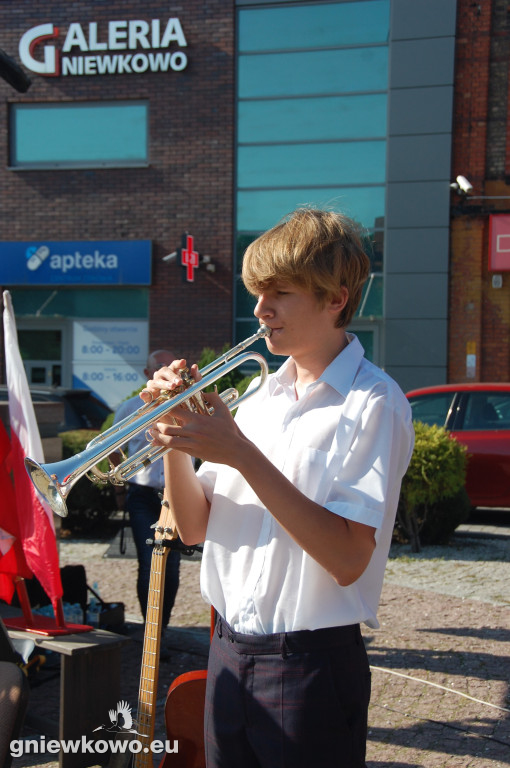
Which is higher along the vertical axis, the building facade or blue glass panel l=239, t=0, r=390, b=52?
blue glass panel l=239, t=0, r=390, b=52

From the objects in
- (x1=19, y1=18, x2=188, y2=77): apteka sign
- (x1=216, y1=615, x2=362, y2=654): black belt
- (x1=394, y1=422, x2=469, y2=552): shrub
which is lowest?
(x1=394, y1=422, x2=469, y2=552): shrub

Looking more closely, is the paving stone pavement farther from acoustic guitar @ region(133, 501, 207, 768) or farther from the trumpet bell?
the trumpet bell

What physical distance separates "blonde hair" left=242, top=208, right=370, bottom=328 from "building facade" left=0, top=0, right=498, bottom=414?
1217 centimetres

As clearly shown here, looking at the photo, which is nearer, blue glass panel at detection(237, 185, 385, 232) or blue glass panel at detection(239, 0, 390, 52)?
blue glass panel at detection(239, 0, 390, 52)

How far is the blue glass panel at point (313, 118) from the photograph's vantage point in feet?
46.5

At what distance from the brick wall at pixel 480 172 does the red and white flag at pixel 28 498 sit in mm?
10914

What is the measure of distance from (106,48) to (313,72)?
3.95 metres

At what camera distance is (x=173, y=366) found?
1885 mm

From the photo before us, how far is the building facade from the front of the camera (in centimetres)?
1372

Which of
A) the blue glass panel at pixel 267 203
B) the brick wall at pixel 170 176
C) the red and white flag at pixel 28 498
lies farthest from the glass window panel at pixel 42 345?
the red and white flag at pixel 28 498

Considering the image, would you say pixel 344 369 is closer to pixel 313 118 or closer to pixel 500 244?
pixel 500 244

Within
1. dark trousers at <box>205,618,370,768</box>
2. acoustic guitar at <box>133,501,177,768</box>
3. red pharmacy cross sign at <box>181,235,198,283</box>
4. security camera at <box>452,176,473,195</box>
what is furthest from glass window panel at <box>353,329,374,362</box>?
dark trousers at <box>205,618,370,768</box>

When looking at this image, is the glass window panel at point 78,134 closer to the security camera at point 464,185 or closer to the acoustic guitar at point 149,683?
the security camera at point 464,185

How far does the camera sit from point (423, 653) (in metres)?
4.89
